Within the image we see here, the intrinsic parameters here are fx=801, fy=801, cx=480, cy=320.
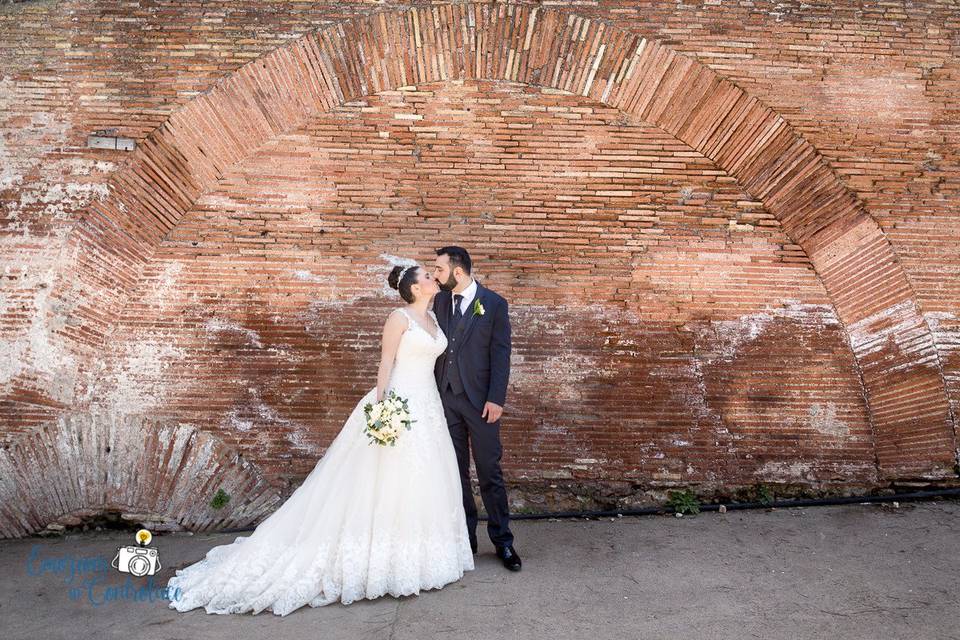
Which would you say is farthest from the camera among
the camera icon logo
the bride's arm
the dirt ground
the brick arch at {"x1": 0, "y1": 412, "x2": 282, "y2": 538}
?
the brick arch at {"x1": 0, "y1": 412, "x2": 282, "y2": 538}

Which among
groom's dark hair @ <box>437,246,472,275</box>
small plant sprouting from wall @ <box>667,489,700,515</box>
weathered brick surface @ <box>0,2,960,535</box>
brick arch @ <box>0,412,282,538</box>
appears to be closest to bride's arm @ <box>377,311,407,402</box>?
groom's dark hair @ <box>437,246,472,275</box>

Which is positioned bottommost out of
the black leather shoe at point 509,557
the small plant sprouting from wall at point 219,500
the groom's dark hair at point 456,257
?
the black leather shoe at point 509,557

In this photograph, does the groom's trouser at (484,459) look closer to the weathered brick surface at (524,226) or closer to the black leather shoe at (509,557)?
the black leather shoe at (509,557)

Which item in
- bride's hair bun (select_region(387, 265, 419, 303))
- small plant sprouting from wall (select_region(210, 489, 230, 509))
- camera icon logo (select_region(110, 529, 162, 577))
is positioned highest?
bride's hair bun (select_region(387, 265, 419, 303))

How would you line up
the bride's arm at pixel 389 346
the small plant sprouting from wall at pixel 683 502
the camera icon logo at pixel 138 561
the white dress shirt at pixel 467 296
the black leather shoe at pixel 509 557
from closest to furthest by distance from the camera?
1. the bride's arm at pixel 389 346
2. the black leather shoe at pixel 509 557
3. the white dress shirt at pixel 467 296
4. the camera icon logo at pixel 138 561
5. the small plant sprouting from wall at pixel 683 502

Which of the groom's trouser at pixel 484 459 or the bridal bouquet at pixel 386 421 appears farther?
the groom's trouser at pixel 484 459

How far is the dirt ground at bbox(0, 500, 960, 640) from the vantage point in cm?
367

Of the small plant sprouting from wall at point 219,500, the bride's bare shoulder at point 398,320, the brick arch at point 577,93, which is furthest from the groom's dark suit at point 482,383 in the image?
the brick arch at point 577,93

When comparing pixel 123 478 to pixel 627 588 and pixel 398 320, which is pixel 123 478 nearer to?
pixel 398 320

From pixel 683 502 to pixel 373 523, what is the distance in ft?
8.20

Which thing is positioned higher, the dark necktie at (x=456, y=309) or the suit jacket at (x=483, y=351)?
the dark necktie at (x=456, y=309)

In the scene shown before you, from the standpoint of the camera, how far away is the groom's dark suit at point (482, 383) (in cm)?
440

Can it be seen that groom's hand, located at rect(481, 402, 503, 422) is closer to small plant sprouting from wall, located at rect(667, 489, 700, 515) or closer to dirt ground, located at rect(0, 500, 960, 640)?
dirt ground, located at rect(0, 500, 960, 640)

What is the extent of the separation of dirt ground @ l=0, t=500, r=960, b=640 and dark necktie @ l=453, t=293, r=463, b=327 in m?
1.36
